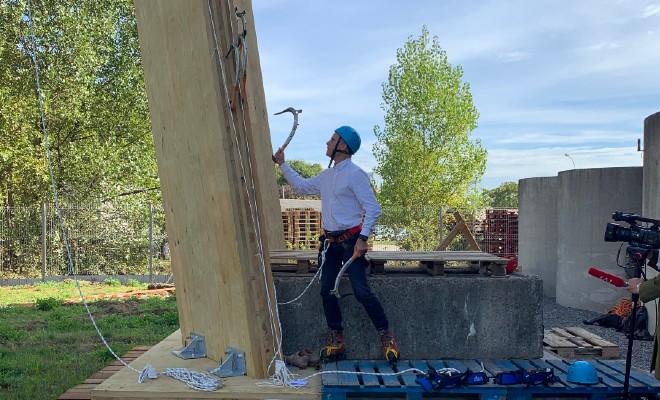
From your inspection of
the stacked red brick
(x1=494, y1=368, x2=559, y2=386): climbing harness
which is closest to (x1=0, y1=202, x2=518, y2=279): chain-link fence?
the stacked red brick

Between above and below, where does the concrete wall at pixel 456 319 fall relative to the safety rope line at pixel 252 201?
below

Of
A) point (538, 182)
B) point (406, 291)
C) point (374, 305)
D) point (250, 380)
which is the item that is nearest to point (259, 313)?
point (250, 380)

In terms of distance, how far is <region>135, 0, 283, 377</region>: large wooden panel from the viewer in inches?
211

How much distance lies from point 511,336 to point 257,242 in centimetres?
273

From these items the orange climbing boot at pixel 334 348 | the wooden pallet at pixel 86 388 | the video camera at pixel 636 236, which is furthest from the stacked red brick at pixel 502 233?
the video camera at pixel 636 236

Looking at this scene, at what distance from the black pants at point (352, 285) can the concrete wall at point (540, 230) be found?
10.7m

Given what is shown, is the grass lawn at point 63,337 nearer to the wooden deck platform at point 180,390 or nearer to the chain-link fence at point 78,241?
the wooden deck platform at point 180,390

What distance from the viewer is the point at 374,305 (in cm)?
590

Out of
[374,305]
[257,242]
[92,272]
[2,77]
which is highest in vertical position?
[2,77]

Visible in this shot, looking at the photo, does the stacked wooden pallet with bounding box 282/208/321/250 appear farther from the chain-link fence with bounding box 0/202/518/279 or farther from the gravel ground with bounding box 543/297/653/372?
the gravel ground with bounding box 543/297/653/372

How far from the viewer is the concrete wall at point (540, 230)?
1564cm

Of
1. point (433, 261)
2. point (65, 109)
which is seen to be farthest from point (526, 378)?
point (65, 109)

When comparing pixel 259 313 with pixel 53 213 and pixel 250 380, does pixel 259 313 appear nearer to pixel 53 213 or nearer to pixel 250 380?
pixel 250 380

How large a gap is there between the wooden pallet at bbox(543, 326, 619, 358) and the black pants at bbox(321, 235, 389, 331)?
2789 mm
